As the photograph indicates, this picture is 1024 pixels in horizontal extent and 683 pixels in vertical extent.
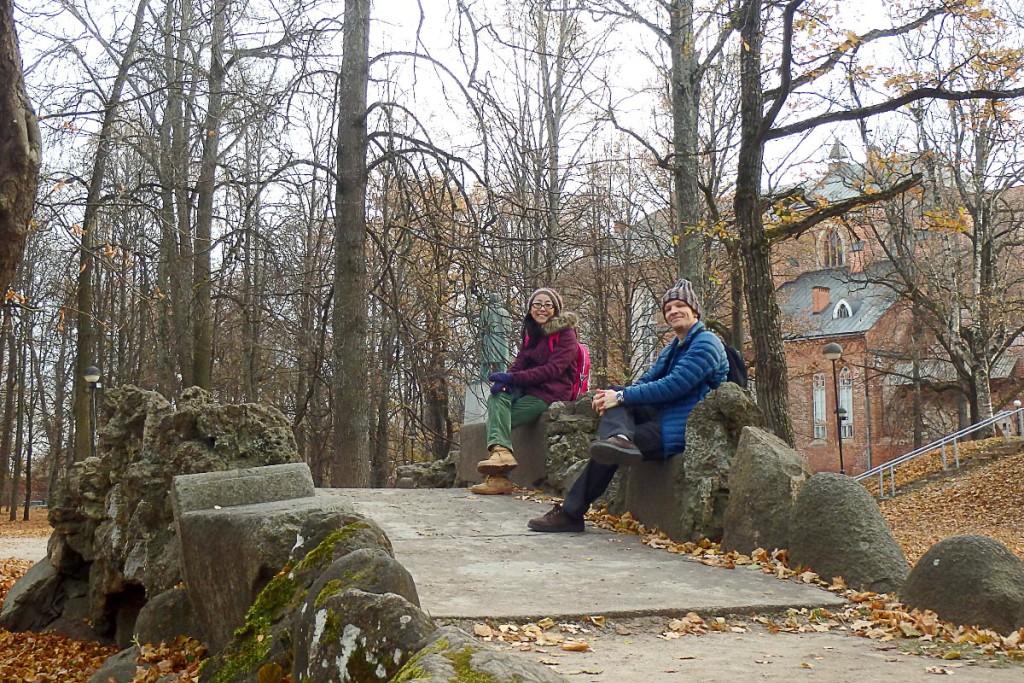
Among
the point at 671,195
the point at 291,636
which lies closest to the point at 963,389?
the point at 671,195

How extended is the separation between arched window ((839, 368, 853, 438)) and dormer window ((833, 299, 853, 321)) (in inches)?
146

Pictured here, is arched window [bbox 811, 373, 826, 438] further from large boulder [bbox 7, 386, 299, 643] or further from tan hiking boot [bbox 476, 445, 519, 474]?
large boulder [bbox 7, 386, 299, 643]

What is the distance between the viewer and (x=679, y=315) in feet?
24.3

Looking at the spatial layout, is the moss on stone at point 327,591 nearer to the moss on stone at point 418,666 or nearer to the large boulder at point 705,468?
the moss on stone at point 418,666

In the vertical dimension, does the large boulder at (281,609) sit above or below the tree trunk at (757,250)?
below

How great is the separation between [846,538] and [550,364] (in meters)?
4.39

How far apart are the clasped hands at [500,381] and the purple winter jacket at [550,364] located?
79 mm

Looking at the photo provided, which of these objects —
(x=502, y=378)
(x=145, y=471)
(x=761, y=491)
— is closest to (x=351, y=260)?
(x=502, y=378)

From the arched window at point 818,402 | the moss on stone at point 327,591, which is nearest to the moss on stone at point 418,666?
the moss on stone at point 327,591

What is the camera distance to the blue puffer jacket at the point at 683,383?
734cm

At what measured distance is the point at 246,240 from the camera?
11383 mm

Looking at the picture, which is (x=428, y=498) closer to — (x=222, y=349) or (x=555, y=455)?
(x=555, y=455)

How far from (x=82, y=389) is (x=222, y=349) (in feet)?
26.9

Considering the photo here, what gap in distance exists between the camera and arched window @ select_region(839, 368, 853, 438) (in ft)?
154
